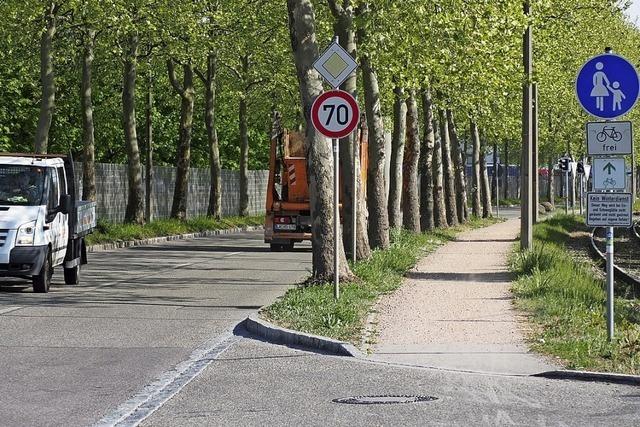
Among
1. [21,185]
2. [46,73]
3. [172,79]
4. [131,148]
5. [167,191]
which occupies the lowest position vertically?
[167,191]

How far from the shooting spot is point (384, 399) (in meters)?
11.1

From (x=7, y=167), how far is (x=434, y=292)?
6.69 meters

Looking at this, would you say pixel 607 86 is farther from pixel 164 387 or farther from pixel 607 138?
pixel 164 387

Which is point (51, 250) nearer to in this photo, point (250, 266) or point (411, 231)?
point (250, 266)

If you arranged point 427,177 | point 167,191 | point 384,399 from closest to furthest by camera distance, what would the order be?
1. point 384,399
2. point 427,177
3. point 167,191

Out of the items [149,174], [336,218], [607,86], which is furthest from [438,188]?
[607,86]

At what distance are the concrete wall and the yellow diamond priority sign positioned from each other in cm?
2788

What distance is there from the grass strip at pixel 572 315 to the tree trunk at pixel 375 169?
2.77 m

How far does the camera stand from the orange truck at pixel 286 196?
117 feet

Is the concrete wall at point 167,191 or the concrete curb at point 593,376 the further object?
the concrete wall at point 167,191

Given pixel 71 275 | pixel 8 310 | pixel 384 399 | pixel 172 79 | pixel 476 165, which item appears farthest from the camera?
pixel 476 165

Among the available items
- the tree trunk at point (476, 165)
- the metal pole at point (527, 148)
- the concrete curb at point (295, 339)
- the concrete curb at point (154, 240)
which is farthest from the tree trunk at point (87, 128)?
the concrete curb at point (295, 339)

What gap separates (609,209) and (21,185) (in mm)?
10738

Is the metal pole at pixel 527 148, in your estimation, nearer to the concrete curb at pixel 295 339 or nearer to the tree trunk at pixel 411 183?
the tree trunk at pixel 411 183
